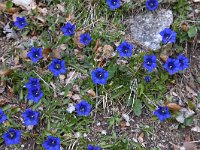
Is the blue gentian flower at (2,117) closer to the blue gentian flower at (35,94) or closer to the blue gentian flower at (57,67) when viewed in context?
the blue gentian flower at (35,94)

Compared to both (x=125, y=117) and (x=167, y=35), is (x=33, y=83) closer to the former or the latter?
(x=125, y=117)

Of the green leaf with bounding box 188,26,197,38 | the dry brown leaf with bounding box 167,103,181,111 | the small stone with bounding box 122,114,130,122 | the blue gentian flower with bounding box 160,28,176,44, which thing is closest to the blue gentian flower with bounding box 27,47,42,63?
the small stone with bounding box 122,114,130,122

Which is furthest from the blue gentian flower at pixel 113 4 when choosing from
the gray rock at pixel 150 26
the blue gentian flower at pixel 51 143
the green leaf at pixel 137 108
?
the blue gentian flower at pixel 51 143

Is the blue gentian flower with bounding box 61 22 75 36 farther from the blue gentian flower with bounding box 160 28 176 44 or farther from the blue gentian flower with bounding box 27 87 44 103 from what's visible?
the blue gentian flower with bounding box 160 28 176 44

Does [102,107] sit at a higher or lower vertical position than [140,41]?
lower

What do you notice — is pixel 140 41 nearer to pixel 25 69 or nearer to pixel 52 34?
pixel 52 34

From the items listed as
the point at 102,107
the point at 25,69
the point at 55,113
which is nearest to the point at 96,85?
the point at 102,107
